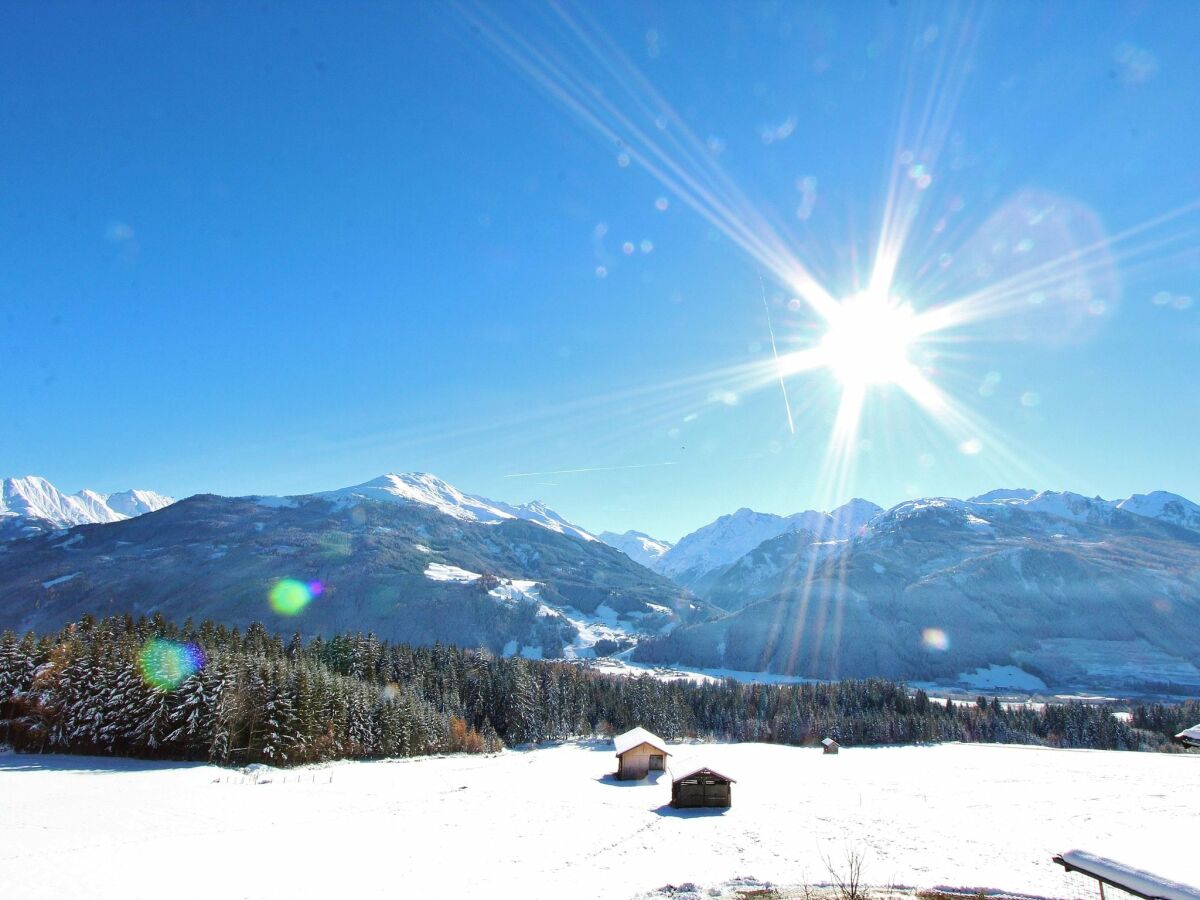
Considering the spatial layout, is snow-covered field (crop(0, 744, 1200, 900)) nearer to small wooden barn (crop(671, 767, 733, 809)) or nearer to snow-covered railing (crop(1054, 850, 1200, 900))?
snow-covered railing (crop(1054, 850, 1200, 900))

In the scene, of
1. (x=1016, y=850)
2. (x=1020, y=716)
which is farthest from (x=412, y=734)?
(x=1020, y=716)

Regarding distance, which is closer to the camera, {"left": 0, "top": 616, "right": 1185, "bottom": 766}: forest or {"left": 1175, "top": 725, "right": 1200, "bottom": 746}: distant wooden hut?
{"left": 1175, "top": 725, "right": 1200, "bottom": 746}: distant wooden hut

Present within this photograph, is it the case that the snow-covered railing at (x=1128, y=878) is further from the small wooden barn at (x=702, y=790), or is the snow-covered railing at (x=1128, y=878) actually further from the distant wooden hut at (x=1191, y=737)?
the small wooden barn at (x=702, y=790)

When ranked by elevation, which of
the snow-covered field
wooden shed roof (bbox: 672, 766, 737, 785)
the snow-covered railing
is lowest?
the snow-covered field

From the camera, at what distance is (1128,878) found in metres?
13.3

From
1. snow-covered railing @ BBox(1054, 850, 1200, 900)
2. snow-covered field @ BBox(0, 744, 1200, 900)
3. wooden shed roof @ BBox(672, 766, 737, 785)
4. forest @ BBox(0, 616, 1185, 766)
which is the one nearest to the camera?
snow-covered railing @ BBox(1054, 850, 1200, 900)

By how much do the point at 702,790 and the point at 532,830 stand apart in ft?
46.1

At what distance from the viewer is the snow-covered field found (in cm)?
2369

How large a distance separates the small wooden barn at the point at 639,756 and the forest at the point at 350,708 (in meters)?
28.5

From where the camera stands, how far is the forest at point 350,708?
178 feet

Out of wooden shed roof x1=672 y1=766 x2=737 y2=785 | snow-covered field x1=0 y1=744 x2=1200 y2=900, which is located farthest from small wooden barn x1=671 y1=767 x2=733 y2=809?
snow-covered field x1=0 y1=744 x2=1200 y2=900

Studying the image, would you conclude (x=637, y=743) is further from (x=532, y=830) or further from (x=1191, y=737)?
(x=1191, y=737)

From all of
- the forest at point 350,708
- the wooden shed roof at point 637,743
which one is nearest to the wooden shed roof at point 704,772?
the wooden shed roof at point 637,743

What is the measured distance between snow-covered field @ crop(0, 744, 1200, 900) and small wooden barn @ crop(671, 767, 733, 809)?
2.02 metres
